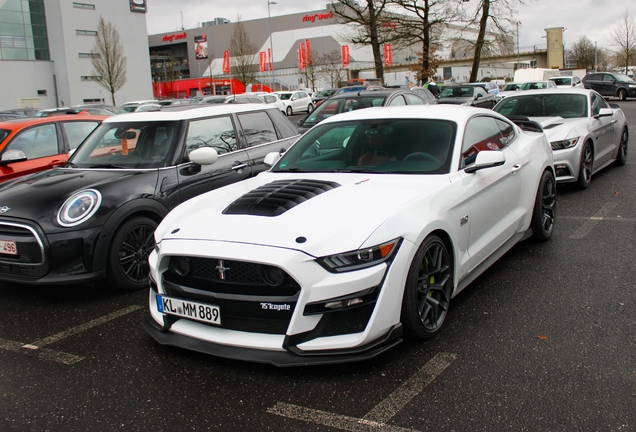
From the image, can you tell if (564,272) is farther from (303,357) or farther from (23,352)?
(23,352)

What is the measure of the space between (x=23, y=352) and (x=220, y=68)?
9545 centimetres

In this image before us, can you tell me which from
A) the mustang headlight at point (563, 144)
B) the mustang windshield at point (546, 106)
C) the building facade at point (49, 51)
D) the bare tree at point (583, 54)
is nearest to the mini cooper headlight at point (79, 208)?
the mustang headlight at point (563, 144)

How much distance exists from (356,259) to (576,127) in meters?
Answer: 6.66

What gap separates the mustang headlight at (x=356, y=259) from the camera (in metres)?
3.32

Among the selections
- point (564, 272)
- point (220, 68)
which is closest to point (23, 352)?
point (564, 272)

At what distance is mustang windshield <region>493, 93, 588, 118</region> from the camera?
962cm

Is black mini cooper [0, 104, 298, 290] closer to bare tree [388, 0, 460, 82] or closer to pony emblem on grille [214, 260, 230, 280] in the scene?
pony emblem on grille [214, 260, 230, 280]

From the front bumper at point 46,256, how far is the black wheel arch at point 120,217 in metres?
0.05

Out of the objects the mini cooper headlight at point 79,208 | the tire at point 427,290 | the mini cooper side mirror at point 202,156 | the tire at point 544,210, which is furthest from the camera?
the tire at point 544,210

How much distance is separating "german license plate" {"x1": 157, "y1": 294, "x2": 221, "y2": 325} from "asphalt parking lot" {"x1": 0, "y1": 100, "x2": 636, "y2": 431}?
0.35 meters

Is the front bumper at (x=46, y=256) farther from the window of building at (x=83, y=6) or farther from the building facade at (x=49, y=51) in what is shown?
the window of building at (x=83, y=6)

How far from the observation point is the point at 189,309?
3602 millimetres

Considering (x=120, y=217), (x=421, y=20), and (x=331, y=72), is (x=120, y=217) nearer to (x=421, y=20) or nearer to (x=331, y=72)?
(x=421, y=20)

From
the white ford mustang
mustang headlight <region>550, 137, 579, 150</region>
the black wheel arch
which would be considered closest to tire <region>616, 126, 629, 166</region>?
mustang headlight <region>550, 137, 579, 150</region>
